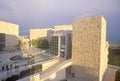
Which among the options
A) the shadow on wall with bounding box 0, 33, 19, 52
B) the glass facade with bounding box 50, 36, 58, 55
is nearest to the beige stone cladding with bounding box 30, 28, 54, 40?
the shadow on wall with bounding box 0, 33, 19, 52

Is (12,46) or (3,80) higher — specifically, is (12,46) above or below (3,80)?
above

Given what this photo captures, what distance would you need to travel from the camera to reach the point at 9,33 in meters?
27.6

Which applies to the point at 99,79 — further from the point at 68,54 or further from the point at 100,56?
the point at 68,54

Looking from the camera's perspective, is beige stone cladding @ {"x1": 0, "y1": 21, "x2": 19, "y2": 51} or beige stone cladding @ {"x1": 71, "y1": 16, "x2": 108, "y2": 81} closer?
beige stone cladding @ {"x1": 71, "y1": 16, "x2": 108, "y2": 81}

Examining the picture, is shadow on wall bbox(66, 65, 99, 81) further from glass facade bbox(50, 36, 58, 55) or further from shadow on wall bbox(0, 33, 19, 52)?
shadow on wall bbox(0, 33, 19, 52)

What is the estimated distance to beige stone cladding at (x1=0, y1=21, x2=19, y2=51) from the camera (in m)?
25.7

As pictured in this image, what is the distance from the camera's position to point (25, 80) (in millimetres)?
12094

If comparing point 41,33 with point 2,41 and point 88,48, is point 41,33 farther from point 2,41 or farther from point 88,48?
point 88,48

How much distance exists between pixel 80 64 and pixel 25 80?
21.2 feet

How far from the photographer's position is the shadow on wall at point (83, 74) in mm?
13073

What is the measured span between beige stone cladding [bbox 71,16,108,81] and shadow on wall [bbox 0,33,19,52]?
1713 centimetres

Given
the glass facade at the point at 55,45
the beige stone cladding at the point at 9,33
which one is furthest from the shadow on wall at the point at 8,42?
the glass facade at the point at 55,45

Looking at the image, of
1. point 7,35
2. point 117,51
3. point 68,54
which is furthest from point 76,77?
point 117,51

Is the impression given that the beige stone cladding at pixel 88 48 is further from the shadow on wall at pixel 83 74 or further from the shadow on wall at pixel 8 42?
the shadow on wall at pixel 8 42
